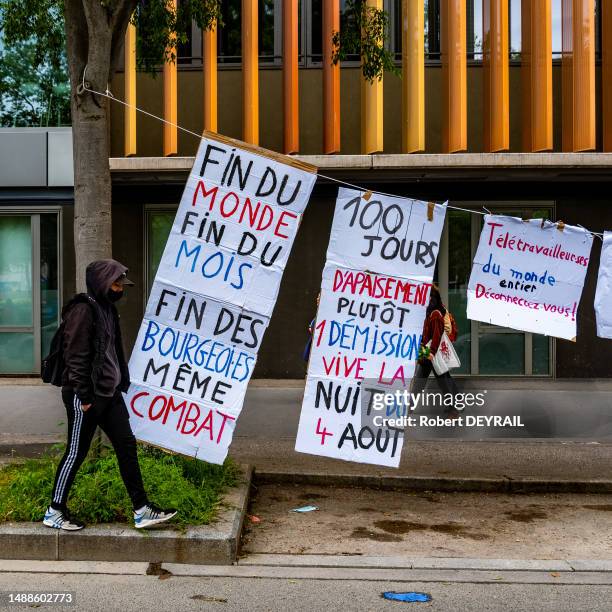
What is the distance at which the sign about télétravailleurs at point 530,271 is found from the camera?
713 centimetres

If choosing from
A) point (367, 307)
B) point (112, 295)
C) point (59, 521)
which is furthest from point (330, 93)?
point (59, 521)

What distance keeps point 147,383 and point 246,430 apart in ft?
11.8

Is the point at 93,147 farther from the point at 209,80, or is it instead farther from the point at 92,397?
the point at 209,80

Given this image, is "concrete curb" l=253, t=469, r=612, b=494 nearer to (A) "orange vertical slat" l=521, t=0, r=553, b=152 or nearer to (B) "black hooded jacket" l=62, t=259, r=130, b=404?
(B) "black hooded jacket" l=62, t=259, r=130, b=404

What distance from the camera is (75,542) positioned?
5422 mm

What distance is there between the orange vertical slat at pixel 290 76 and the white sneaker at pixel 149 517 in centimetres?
846

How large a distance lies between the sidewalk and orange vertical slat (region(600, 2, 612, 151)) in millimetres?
4149

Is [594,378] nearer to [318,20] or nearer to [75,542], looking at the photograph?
[318,20]

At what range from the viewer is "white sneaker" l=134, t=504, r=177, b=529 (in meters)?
5.53

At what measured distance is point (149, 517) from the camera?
18.2 feet

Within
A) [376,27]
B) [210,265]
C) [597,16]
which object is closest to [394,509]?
[210,265]

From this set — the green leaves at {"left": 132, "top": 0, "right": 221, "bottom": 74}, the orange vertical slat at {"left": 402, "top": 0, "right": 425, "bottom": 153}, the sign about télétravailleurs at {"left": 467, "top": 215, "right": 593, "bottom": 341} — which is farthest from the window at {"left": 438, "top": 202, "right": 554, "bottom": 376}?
the sign about télétravailleurs at {"left": 467, "top": 215, "right": 593, "bottom": 341}

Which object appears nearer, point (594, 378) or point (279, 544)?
point (279, 544)

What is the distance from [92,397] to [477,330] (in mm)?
9747
